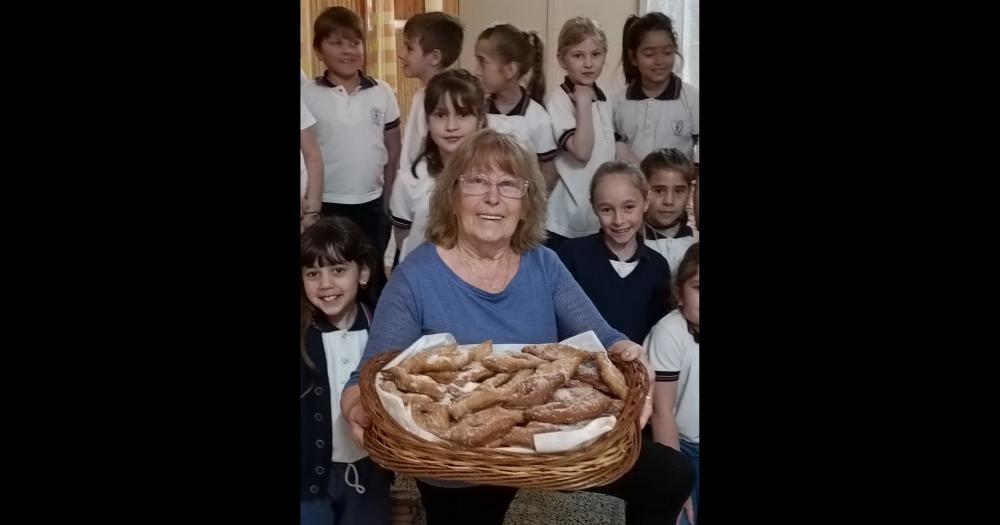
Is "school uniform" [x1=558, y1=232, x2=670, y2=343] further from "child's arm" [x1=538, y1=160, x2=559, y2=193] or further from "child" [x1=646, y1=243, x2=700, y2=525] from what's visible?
"child's arm" [x1=538, y1=160, x2=559, y2=193]

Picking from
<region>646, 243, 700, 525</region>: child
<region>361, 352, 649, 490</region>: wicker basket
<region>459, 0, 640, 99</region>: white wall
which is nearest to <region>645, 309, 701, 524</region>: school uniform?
<region>646, 243, 700, 525</region>: child

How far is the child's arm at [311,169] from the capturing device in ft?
8.32

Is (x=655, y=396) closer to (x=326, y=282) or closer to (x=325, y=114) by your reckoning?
(x=326, y=282)

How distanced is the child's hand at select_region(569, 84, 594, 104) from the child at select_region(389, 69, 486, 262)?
21 cm

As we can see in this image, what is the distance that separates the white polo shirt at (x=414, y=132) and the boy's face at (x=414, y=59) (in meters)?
0.05

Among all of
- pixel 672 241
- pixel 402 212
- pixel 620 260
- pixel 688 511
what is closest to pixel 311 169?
pixel 402 212

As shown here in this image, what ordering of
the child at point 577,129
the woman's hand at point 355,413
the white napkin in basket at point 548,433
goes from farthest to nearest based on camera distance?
the child at point 577,129, the woman's hand at point 355,413, the white napkin in basket at point 548,433

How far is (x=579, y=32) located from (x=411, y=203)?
55 centimetres

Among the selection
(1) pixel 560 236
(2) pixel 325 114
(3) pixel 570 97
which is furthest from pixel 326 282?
(3) pixel 570 97

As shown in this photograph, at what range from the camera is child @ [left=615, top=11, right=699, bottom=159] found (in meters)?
2.55

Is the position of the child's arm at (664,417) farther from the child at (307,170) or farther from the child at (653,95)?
the child at (307,170)

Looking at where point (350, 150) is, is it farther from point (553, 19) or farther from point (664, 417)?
point (664, 417)

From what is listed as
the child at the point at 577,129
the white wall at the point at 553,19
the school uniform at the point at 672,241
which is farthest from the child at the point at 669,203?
the white wall at the point at 553,19

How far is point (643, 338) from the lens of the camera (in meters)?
2.54
